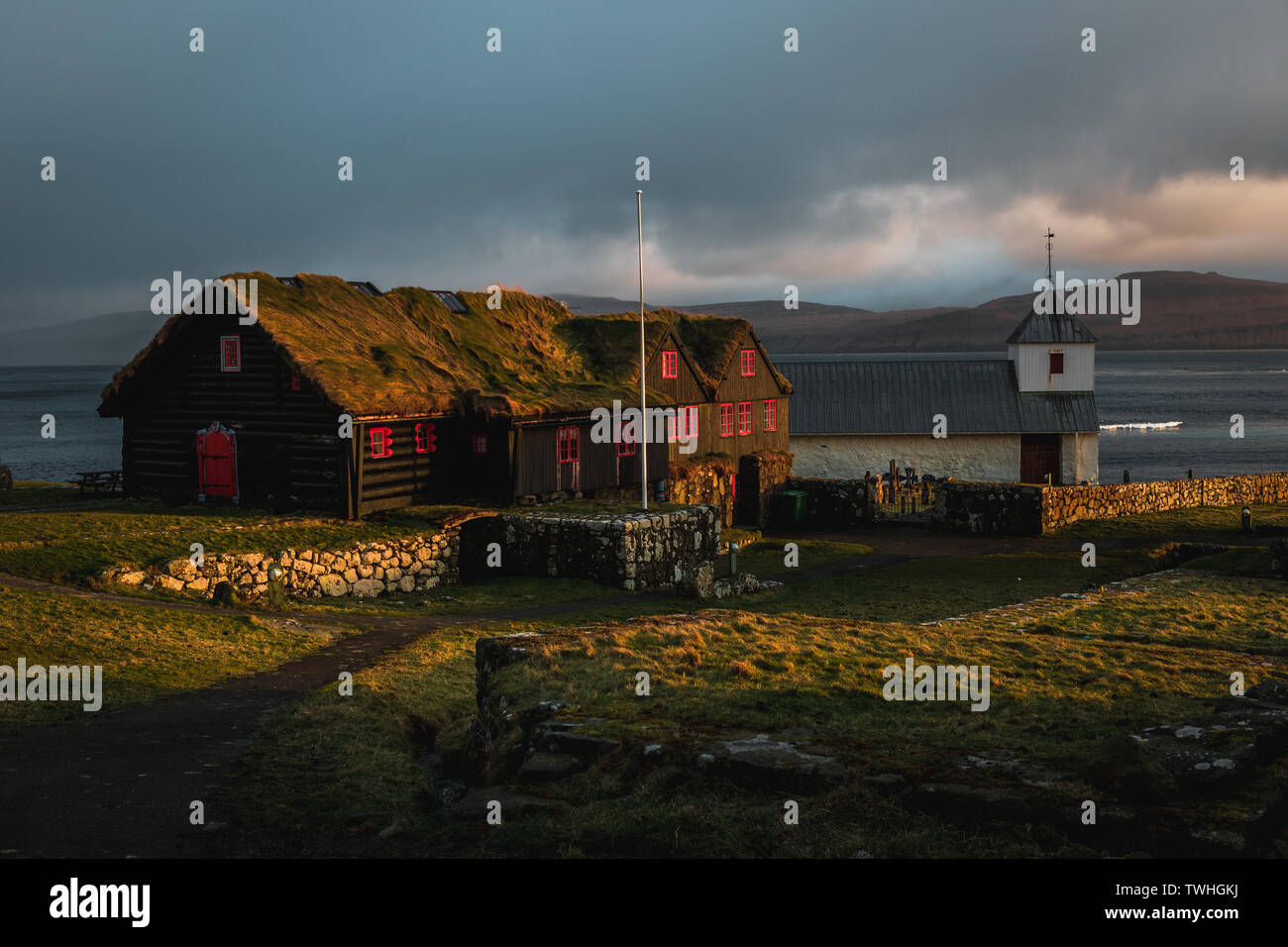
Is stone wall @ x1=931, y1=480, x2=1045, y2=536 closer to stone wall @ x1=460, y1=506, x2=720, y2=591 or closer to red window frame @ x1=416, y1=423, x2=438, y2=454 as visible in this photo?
stone wall @ x1=460, y1=506, x2=720, y2=591

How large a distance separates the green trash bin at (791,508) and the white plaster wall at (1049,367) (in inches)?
712

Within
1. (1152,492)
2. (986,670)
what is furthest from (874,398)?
(986,670)

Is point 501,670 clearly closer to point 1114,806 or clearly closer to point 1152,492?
point 1114,806

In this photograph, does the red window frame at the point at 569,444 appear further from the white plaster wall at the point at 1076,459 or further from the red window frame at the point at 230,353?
the white plaster wall at the point at 1076,459

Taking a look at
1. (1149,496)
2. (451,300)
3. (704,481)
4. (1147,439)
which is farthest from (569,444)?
(1147,439)

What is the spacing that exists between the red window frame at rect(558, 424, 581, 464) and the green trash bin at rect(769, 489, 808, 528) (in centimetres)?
1326

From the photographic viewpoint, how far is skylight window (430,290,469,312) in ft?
121

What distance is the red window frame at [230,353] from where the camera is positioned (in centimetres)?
3008

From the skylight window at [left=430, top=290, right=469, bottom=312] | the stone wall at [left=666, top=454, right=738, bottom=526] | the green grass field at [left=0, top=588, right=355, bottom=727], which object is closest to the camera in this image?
the green grass field at [left=0, top=588, right=355, bottom=727]

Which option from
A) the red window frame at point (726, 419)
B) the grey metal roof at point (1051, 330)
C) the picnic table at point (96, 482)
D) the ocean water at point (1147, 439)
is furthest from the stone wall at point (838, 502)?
the ocean water at point (1147, 439)

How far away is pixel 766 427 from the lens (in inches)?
1933

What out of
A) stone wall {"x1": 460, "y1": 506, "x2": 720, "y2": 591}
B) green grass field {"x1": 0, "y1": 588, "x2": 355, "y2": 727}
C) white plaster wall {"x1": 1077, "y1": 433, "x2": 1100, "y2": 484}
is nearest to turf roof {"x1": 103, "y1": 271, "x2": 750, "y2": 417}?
stone wall {"x1": 460, "y1": 506, "x2": 720, "y2": 591}
